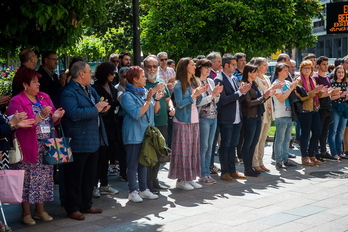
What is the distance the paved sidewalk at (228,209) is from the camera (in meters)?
6.87

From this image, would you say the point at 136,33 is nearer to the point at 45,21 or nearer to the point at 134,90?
the point at 134,90

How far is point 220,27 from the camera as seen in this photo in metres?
19.4

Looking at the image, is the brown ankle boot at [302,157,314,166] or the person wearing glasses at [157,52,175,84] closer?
the brown ankle boot at [302,157,314,166]

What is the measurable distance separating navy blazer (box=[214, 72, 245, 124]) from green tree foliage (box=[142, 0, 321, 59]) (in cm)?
900

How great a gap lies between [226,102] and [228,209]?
248 cm

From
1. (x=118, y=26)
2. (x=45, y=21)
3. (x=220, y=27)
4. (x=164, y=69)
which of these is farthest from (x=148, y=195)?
(x=118, y=26)

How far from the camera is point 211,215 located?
7414 millimetres

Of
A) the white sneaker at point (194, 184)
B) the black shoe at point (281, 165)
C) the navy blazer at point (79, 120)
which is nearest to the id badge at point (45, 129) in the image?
the navy blazer at point (79, 120)

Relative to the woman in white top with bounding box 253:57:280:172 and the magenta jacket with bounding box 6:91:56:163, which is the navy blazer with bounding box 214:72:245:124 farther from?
the magenta jacket with bounding box 6:91:56:163

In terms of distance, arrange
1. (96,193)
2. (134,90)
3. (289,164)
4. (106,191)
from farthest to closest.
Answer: (289,164), (106,191), (96,193), (134,90)

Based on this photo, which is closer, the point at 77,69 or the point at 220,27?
the point at 77,69

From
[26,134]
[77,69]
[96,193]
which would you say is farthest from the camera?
[96,193]

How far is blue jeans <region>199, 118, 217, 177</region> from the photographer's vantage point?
948 centimetres

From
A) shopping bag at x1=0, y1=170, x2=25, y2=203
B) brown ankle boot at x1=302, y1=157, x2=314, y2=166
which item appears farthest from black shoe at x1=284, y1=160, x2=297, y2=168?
shopping bag at x1=0, y1=170, x2=25, y2=203
